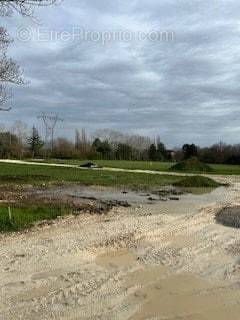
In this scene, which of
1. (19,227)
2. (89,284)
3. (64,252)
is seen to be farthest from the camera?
(19,227)

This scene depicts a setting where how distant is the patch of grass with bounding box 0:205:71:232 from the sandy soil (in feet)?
2.26

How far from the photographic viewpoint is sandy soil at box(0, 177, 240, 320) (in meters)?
7.63

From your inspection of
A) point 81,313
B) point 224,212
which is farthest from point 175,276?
point 224,212

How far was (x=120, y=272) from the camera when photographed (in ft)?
31.8

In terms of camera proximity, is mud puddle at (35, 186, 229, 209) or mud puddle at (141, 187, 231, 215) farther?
mud puddle at (35, 186, 229, 209)

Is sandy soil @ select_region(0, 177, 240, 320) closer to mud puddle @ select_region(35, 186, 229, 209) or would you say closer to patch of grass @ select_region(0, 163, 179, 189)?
mud puddle @ select_region(35, 186, 229, 209)

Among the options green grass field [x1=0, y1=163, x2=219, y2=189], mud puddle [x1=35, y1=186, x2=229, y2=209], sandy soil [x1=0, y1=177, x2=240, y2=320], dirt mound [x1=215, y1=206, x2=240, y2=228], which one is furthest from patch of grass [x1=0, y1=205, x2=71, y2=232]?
green grass field [x1=0, y1=163, x2=219, y2=189]

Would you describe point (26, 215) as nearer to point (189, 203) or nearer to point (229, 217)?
point (229, 217)

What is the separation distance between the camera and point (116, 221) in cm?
1598

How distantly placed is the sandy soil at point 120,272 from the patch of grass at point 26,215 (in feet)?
2.26

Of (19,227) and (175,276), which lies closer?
(175,276)

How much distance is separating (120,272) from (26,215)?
6.47 meters

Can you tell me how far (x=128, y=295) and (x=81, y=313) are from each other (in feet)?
3.62

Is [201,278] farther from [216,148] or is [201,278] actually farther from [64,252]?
[216,148]
